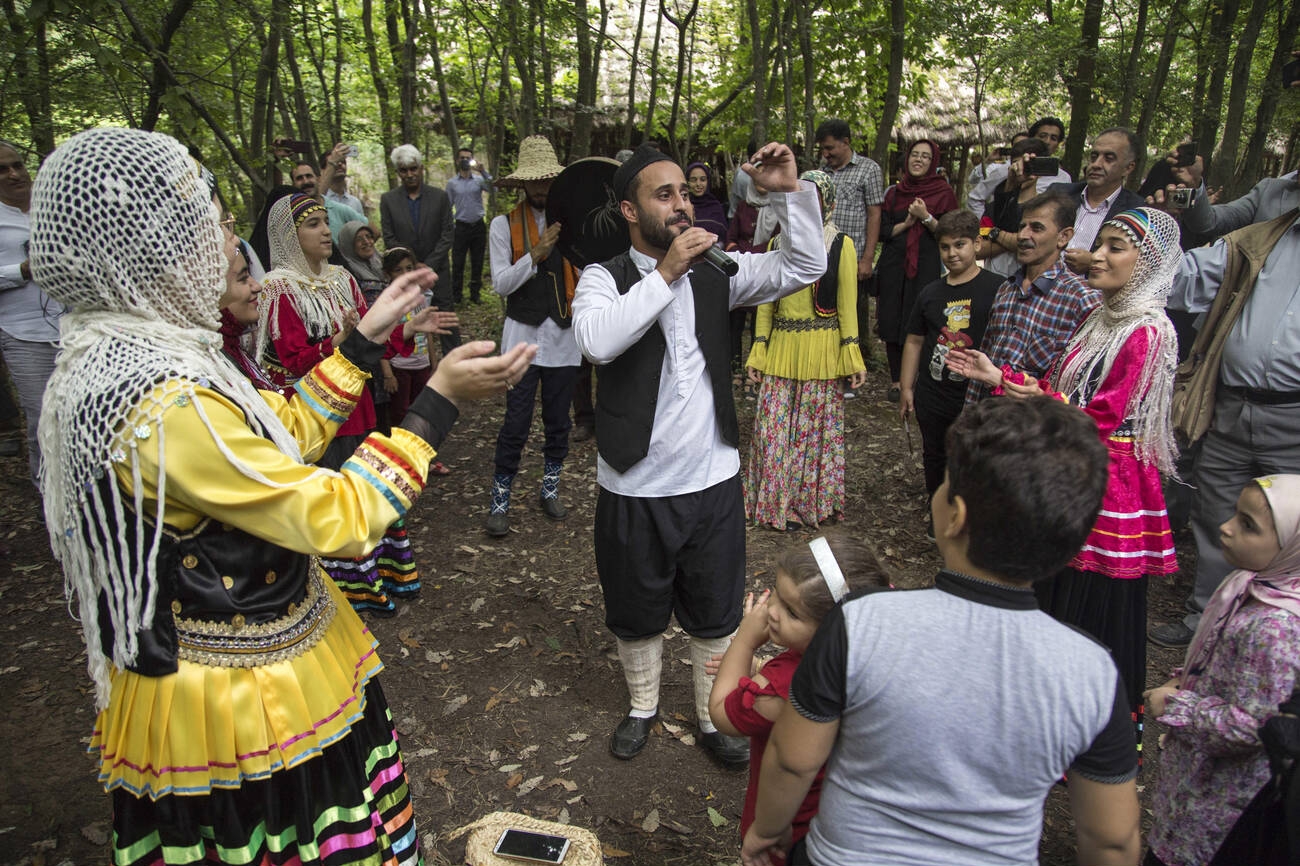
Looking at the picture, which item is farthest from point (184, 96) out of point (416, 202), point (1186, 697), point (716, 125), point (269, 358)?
point (716, 125)

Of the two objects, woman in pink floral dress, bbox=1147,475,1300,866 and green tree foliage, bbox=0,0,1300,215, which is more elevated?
green tree foliage, bbox=0,0,1300,215

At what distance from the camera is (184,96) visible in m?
4.56

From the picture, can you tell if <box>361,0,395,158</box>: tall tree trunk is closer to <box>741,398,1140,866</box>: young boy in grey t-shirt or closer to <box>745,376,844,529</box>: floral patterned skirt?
<box>745,376,844,529</box>: floral patterned skirt

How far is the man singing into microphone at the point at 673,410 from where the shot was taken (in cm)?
286

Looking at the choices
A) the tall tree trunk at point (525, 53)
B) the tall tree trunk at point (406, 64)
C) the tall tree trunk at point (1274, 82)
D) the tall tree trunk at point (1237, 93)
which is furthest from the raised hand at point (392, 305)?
the tall tree trunk at point (1274, 82)

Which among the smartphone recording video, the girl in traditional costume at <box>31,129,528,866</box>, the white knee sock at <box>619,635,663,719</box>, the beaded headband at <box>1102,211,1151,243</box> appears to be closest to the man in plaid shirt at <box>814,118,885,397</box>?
the smartphone recording video

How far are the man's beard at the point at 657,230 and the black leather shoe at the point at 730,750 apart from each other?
6.37 feet

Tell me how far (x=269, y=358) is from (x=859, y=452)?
4.54 metres

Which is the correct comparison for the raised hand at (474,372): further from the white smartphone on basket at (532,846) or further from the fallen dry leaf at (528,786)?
the fallen dry leaf at (528,786)

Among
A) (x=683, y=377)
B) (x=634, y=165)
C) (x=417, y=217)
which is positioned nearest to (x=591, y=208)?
(x=634, y=165)

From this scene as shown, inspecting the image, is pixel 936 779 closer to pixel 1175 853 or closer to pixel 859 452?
pixel 1175 853

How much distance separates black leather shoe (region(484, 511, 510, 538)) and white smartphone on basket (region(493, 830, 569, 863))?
9.74 ft

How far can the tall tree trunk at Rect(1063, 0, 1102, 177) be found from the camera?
9.48 meters

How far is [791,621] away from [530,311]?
362cm
